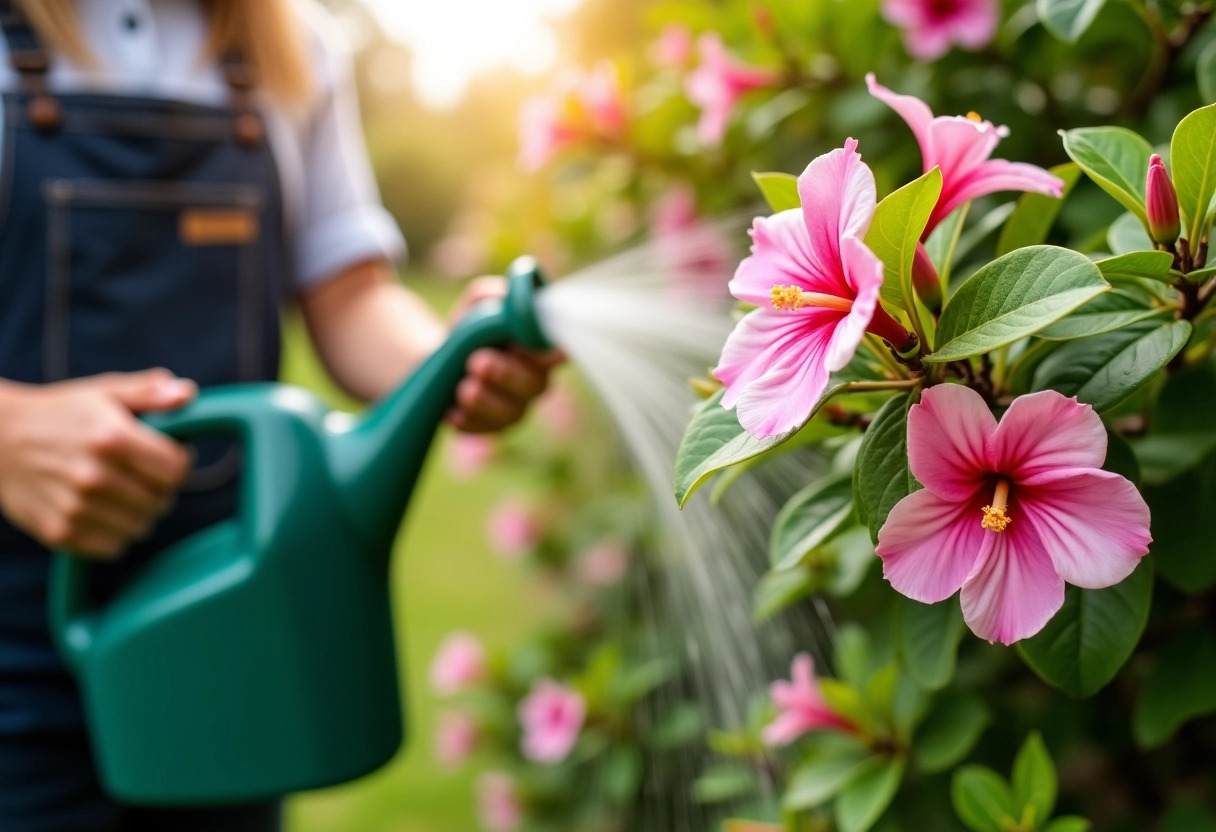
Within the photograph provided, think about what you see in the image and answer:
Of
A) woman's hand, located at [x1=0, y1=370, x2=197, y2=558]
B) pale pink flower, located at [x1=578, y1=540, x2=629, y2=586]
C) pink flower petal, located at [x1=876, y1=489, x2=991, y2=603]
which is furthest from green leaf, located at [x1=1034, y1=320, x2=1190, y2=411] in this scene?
pale pink flower, located at [x1=578, y1=540, x2=629, y2=586]

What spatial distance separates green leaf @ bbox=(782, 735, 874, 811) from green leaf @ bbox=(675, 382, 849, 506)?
0.38 meters

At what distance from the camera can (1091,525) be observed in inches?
19.3

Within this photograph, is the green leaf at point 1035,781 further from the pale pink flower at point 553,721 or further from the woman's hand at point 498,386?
the pale pink flower at point 553,721

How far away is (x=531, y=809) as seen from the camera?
1903mm

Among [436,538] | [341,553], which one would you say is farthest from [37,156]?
[436,538]

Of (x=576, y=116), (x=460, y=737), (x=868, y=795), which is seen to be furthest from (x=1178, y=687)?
(x=460, y=737)

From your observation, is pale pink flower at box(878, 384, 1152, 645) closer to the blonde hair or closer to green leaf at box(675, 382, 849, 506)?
green leaf at box(675, 382, 849, 506)

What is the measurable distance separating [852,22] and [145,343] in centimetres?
84

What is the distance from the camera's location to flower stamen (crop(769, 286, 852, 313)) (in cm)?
48

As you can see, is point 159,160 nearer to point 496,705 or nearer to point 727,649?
point 727,649

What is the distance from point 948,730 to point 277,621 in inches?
22.8

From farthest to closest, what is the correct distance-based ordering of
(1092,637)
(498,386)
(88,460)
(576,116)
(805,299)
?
(576,116) → (498,386) → (88,460) → (1092,637) → (805,299)

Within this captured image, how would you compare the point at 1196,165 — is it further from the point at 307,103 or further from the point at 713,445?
the point at 307,103

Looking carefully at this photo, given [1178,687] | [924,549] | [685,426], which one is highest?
[924,549]
